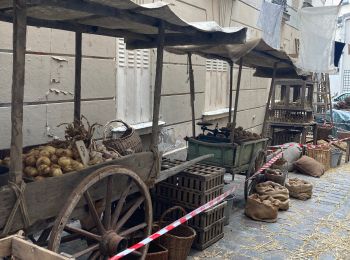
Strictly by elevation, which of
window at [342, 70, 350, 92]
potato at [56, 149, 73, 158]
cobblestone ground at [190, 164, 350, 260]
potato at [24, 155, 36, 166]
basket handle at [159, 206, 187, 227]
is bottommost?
cobblestone ground at [190, 164, 350, 260]

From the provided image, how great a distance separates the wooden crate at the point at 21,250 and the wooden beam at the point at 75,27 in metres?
2.04

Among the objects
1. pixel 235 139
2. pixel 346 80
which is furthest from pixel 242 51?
pixel 346 80

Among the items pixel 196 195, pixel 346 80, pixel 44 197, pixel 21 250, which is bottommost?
pixel 196 195

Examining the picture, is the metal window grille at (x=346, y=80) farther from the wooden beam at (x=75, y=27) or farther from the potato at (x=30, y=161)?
the potato at (x=30, y=161)

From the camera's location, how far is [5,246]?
2.30m

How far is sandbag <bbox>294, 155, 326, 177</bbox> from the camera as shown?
8.59m

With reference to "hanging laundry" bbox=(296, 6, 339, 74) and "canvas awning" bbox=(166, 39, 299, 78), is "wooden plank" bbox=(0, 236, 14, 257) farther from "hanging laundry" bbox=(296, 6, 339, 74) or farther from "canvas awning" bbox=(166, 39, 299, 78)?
"hanging laundry" bbox=(296, 6, 339, 74)

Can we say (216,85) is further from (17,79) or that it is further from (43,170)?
(17,79)

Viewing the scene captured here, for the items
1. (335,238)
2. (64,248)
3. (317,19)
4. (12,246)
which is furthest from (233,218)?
(317,19)

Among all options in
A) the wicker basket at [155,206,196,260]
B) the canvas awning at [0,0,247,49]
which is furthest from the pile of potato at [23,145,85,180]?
the wicker basket at [155,206,196,260]

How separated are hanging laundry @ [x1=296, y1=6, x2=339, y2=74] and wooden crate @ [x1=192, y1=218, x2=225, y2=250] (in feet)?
27.2

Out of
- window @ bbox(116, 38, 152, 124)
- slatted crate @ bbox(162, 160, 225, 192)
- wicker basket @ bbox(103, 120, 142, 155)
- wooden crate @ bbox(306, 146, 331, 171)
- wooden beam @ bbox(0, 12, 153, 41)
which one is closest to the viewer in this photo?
wooden beam @ bbox(0, 12, 153, 41)

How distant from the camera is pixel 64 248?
4.50 m

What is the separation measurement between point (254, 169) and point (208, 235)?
1990 mm
